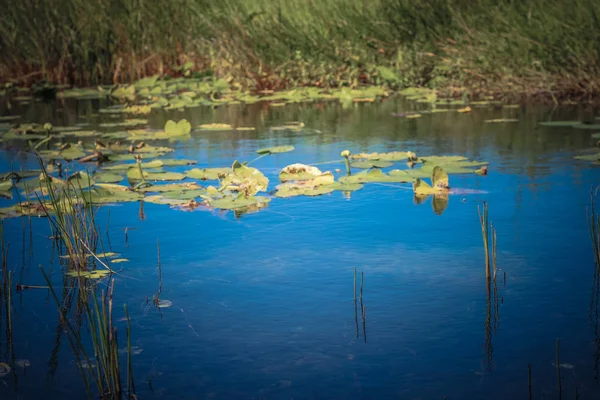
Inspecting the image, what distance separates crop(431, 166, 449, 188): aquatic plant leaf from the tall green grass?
360 cm

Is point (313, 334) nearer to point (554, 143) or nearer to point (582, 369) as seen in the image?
point (582, 369)

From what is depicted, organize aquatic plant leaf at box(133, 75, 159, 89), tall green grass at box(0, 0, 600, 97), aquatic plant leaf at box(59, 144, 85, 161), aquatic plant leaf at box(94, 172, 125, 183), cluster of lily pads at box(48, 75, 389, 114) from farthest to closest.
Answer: aquatic plant leaf at box(133, 75, 159, 89) < cluster of lily pads at box(48, 75, 389, 114) < tall green grass at box(0, 0, 600, 97) < aquatic plant leaf at box(59, 144, 85, 161) < aquatic plant leaf at box(94, 172, 125, 183)

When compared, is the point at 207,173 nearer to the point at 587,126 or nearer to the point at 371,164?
the point at 371,164

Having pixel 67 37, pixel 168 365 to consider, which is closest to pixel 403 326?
pixel 168 365

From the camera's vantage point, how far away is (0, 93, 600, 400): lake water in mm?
2443

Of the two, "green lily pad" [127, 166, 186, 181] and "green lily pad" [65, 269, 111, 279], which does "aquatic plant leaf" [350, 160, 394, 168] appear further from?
"green lily pad" [65, 269, 111, 279]

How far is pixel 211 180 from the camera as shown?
5258mm

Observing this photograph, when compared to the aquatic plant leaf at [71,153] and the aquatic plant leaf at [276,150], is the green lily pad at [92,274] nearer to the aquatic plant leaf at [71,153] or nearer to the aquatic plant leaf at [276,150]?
the aquatic plant leaf at [276,150]

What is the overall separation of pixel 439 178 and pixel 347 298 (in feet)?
5.86

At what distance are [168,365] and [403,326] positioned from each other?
0.72 meters

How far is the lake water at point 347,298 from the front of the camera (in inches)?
96.2

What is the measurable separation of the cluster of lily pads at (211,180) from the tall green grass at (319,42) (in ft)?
10.4

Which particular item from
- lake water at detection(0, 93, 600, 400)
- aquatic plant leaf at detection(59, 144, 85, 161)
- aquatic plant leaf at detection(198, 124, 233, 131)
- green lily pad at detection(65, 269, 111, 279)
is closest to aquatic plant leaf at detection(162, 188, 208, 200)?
lake water at detection(0, 93, 600, 400)

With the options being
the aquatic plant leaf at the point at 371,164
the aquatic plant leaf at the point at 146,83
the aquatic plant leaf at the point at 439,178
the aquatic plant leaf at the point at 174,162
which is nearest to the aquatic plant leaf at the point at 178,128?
the aquatic plant leaf at the point at 174,162
